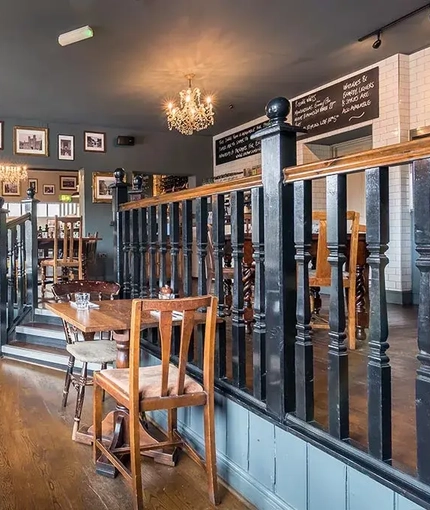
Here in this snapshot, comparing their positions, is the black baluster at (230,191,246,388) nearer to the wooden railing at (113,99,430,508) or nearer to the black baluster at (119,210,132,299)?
the wooden railing at (113,99,430,508)

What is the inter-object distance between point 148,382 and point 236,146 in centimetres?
703

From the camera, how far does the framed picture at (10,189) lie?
10.2 metres

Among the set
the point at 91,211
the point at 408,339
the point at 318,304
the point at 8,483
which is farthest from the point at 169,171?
the point at 8,483

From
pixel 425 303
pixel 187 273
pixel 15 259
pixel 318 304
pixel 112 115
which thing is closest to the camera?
pixel 425 303

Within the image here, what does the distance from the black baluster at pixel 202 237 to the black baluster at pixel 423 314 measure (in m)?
1.22

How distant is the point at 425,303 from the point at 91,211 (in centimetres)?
789

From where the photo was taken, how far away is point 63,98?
271 inches

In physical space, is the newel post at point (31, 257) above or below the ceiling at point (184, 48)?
below

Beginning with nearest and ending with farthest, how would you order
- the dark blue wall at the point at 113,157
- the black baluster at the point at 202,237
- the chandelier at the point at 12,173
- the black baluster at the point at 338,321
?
the black baluster at the point at 338,321
the black baluster at the point at 202,237
the dark blue wall at the point at 113,157
the chandelier at the point at 12,173

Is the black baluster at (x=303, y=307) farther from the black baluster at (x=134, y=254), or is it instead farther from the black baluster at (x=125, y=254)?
the black baluster at (x=125, y=254)

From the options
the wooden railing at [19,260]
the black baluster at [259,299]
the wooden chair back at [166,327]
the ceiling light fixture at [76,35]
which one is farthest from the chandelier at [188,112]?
the wooden chair back at [166,327]

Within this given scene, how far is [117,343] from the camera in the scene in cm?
234

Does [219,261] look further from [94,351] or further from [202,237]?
[94,351]

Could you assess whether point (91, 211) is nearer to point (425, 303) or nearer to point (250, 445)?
point (250, 445)
